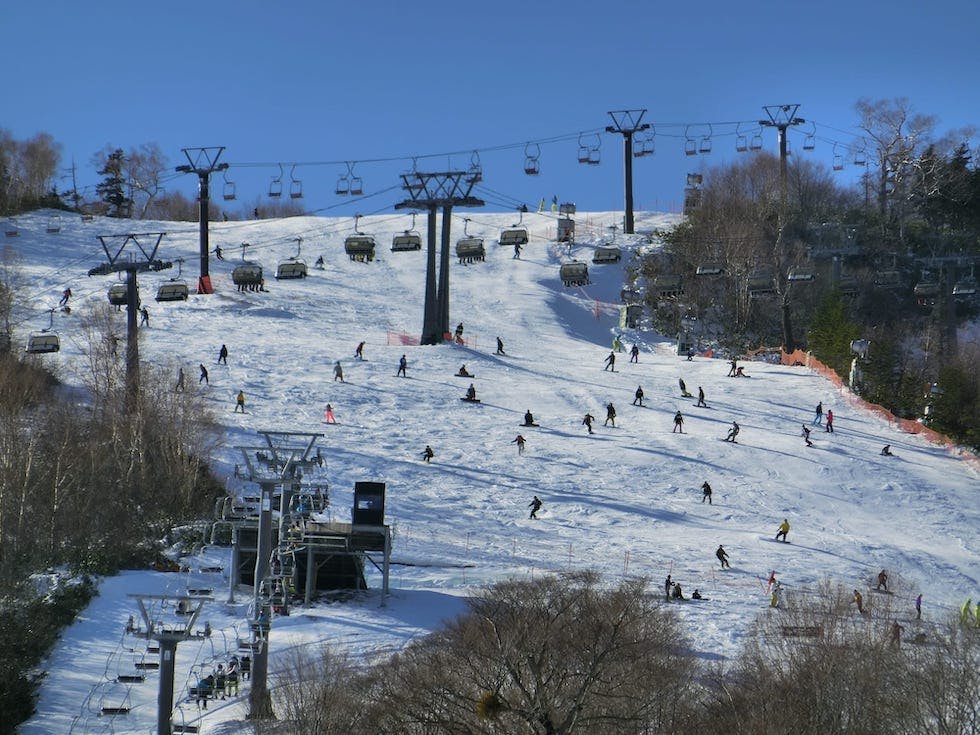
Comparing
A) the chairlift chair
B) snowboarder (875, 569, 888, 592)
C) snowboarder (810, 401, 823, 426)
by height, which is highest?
the chairlift chair

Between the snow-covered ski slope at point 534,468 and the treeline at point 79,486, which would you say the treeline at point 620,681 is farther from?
the treeline at point 79,486

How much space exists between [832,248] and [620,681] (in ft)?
191

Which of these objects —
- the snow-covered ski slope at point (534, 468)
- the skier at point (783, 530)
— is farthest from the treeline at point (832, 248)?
the skier at point (783, 530)

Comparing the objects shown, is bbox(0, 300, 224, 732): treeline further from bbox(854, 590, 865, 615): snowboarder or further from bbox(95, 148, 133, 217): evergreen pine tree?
bbox(95, 148, 133, 217): evergreen pine tree

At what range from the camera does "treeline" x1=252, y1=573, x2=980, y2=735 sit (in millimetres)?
25234

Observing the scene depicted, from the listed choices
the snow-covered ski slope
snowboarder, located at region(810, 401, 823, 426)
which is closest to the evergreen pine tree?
the snow-covered ski slope

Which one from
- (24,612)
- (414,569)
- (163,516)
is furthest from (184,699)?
(163,516)

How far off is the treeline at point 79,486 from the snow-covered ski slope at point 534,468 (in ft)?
2.88

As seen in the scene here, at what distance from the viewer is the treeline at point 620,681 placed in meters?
25.2

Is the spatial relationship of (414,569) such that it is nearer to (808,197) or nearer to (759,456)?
(759,456)

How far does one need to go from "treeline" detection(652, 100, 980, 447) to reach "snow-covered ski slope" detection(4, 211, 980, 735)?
8.81 metres

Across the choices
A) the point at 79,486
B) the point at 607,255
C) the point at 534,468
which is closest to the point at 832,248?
the point at 607,255

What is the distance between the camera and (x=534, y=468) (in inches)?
1966

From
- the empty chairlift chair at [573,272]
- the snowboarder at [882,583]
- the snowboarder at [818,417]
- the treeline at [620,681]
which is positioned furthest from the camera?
the empty chairlift chair at [573,272]
